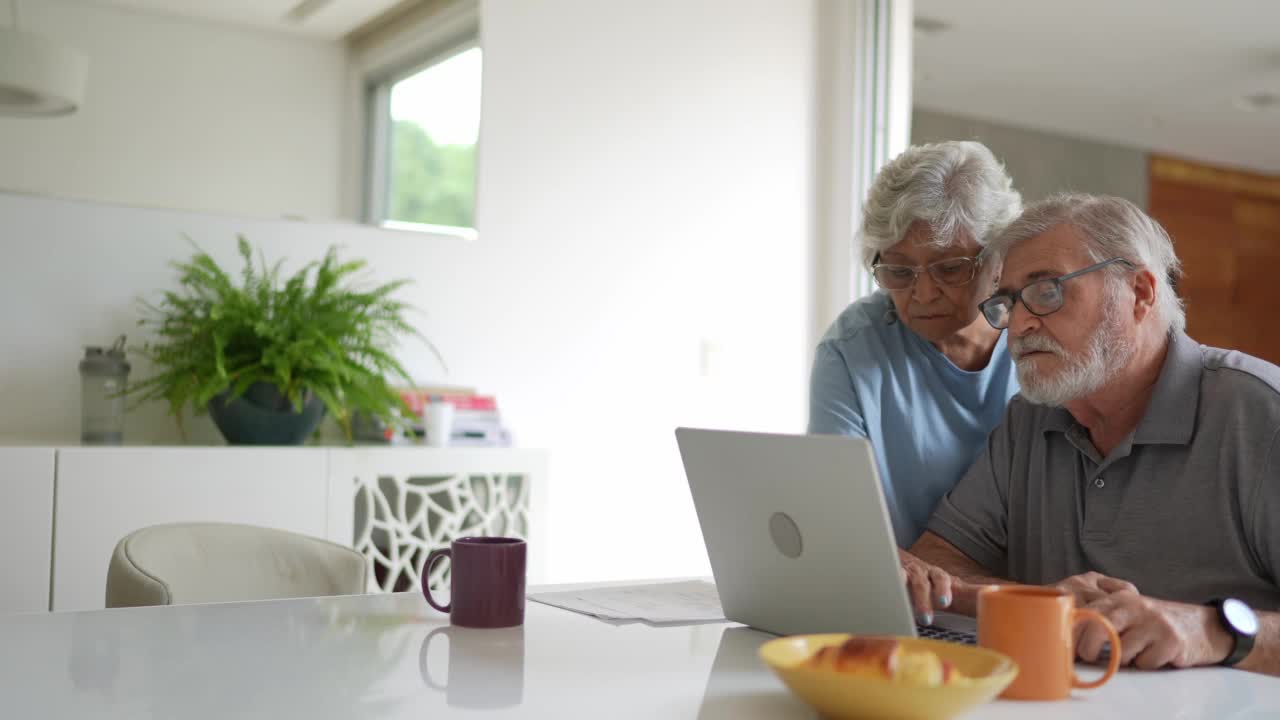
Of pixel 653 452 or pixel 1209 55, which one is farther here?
pixel 1209 55

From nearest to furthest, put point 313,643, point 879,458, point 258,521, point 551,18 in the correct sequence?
point 313,643
point 879,458
point 258,521
point 551,18

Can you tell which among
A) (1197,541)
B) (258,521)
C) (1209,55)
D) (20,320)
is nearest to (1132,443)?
(1197,541)

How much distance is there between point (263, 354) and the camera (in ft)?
9.30

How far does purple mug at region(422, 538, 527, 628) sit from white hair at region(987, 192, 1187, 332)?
0.83 metres

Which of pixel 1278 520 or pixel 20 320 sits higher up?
pixel 20 320

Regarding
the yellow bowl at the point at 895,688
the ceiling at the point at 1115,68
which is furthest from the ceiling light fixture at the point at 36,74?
the ceiling at the point at 1115,68

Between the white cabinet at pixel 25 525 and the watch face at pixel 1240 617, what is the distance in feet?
7.07

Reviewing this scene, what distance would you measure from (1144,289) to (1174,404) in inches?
7.0

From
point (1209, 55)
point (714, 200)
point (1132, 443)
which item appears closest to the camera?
point (1132, 443)

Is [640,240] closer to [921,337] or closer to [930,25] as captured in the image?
[921,337]

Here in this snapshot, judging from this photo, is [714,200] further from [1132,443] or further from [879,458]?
[1132,443]

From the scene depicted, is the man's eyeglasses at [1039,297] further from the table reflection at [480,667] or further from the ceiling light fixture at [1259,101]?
the ceiling light fixture at [1259,101]

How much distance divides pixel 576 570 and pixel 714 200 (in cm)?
121

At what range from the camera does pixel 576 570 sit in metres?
3.66
